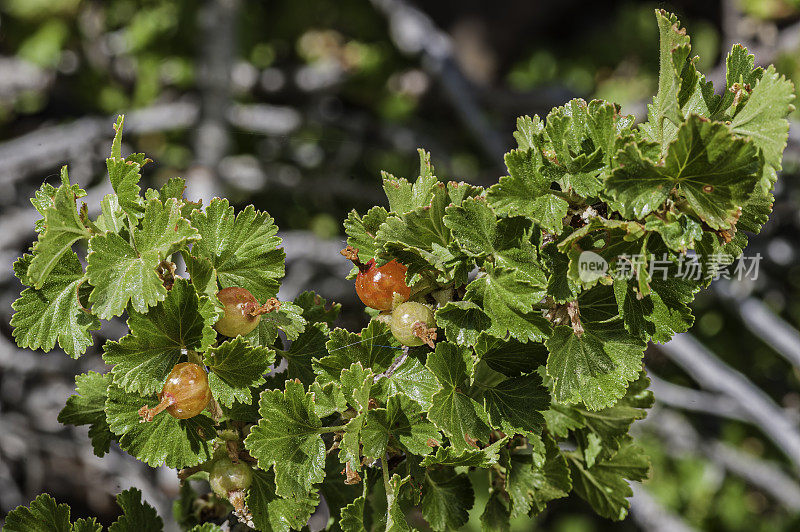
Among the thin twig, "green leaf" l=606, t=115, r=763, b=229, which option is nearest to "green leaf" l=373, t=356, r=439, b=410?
"green leaf" l=606, t=115, r=763, b=229

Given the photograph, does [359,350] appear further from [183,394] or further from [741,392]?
[741,392]

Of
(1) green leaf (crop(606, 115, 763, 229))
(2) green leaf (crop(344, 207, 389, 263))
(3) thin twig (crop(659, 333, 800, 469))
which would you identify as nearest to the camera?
(1) green leaf (crop(606, 115, 763, 229))

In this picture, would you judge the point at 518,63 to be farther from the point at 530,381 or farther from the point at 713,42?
the point at 530,381

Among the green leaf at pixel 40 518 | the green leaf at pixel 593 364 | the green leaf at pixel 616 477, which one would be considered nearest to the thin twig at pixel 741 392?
the green leaf at pixel 616 477

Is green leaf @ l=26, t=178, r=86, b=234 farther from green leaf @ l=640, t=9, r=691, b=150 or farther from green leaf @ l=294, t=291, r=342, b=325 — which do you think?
green leaf @ l=640, t=9, r=691, b=150

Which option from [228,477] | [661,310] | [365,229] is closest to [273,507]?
[228,477]
